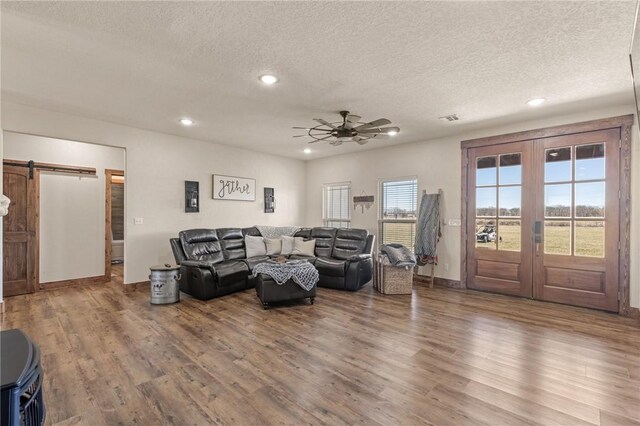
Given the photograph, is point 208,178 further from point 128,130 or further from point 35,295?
point 35,295

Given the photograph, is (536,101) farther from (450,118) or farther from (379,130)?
(379,130)

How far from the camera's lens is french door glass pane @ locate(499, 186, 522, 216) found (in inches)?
182

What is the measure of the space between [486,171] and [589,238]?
65.3 inches

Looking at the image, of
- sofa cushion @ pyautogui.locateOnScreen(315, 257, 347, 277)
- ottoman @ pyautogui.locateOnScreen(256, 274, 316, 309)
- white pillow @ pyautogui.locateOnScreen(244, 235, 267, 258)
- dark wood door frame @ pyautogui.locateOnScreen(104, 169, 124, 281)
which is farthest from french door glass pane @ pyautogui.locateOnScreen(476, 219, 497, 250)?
dark wood door frame @ pyautogui.locateOnScreen(104, 169, 124, 281)

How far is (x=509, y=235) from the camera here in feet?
15.4

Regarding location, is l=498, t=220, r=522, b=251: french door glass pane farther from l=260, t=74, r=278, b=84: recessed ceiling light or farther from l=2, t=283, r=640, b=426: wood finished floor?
l=260, t=74, r=278, b=84: recessed ceiling light

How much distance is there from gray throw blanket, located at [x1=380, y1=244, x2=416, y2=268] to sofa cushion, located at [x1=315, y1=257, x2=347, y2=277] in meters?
0.76

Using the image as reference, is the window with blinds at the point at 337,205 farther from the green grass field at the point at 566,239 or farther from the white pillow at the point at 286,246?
the green grass field at the point at 566,239

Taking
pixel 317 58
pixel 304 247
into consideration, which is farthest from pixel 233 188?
pixel 317 58

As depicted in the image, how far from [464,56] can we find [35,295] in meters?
6.81

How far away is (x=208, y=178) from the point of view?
5.99 m

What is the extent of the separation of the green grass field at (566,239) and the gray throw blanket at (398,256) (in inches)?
60.3

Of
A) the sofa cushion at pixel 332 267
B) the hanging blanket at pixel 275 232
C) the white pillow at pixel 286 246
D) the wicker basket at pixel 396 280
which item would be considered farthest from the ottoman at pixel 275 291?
the hanging blanket at pixel 275 232

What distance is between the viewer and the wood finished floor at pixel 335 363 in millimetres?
1942
